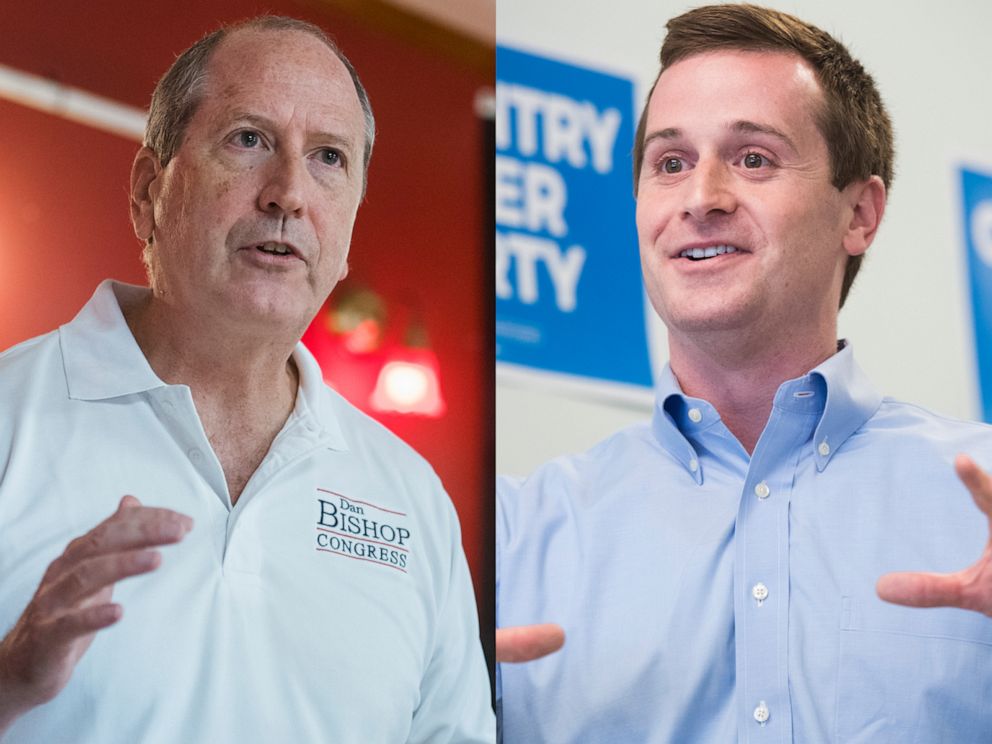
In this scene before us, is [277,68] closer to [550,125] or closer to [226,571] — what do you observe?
[550,125]

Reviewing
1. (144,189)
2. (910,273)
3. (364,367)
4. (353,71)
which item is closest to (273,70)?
(353,71)

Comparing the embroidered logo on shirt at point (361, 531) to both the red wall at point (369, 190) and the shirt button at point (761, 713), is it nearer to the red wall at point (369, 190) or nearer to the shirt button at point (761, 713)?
the red wall at point (369, 190)

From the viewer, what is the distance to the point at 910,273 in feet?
9.86

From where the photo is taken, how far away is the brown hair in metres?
2.85

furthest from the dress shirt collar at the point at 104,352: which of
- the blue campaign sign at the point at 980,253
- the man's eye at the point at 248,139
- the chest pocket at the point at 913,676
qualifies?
the blue campaign sign at the point at 980,253

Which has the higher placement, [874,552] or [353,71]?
[353,71]

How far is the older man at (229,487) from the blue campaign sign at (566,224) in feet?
1.48

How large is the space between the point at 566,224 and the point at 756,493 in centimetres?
82

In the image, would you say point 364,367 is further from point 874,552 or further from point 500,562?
point 874,552

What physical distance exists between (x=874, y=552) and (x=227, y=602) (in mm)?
1397

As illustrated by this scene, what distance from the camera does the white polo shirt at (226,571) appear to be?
2189 millimetres

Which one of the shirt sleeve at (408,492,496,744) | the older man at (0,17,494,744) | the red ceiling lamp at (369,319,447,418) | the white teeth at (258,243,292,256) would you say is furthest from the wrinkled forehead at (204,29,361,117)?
the shirt sleeve at (408,492,496,744)

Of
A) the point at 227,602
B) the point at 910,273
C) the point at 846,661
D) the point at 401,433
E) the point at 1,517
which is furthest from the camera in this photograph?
the point at 910,273

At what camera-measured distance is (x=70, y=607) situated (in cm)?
213
